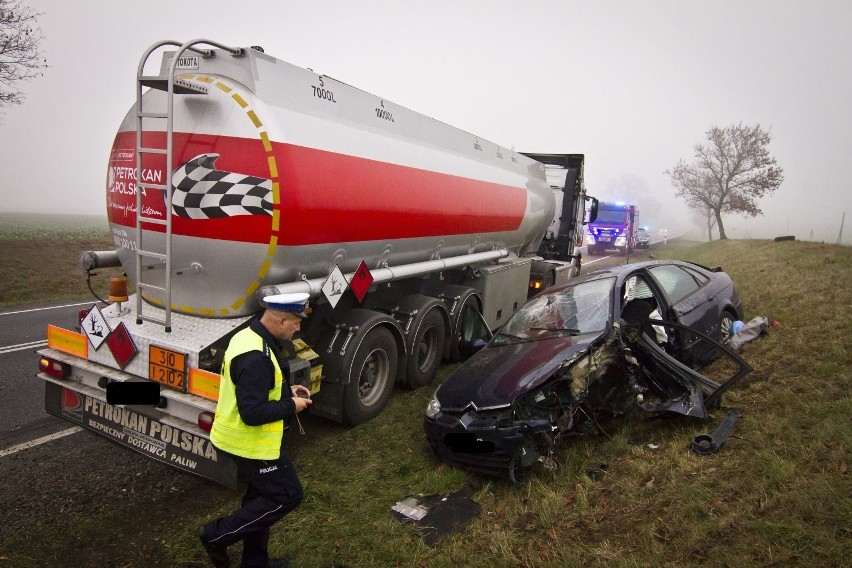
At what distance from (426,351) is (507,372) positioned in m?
2.46

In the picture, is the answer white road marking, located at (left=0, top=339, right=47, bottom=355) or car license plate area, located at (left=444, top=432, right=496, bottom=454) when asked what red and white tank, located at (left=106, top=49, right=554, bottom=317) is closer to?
car license plate area, located at (left=444, top=432, right=496, bottom=454)

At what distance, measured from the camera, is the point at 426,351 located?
680 centimetres

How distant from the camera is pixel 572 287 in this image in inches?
228

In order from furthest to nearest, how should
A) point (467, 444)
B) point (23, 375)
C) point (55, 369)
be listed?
point (23, 375), point (55, 369), point (467, 444)

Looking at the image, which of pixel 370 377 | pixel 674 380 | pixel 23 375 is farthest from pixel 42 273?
pixel 674 380

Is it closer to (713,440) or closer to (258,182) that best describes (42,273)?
(258,182)

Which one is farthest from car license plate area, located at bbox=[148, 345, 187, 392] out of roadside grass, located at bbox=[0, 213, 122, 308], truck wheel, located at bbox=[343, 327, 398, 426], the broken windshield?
roadside grass, located at bbox=[0, 213, 122, 308]

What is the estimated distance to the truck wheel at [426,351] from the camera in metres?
6.20

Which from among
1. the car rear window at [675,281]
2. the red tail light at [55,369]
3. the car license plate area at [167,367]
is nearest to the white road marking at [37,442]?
the red tail light at [55,369]

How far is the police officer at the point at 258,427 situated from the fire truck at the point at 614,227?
26390 mm

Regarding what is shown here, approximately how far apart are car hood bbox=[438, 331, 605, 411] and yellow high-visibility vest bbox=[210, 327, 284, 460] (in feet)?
5.84

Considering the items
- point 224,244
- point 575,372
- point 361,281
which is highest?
point 224,244

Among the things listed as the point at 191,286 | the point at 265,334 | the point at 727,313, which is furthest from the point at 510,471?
the point at 727,313

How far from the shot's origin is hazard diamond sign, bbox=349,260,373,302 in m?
5.16
